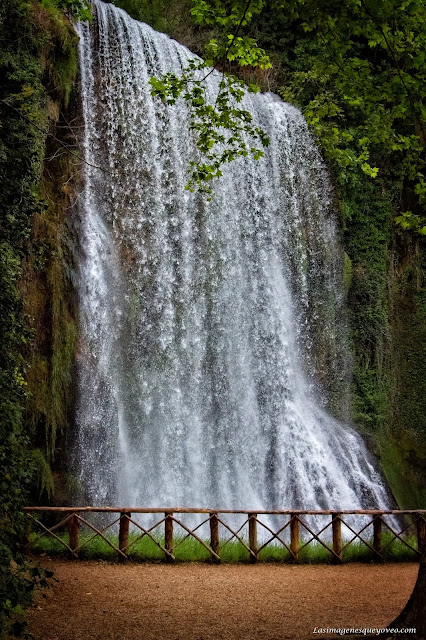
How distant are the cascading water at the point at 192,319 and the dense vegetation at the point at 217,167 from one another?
0.71 metres

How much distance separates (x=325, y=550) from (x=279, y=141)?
1016 cm

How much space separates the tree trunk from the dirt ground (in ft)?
2.59

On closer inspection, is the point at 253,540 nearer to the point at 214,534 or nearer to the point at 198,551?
the point at 214,534

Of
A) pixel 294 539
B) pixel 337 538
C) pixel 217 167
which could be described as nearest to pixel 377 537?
pixel 337 538

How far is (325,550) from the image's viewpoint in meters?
9.68

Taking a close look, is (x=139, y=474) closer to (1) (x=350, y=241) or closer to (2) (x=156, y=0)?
(1) (x=350, y=241)

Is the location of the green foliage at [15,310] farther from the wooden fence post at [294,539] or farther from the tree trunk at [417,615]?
the wooden fence post at [294,539]

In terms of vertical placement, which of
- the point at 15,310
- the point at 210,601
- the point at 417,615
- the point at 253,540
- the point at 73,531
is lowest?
the point at 210,601

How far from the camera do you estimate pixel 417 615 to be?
4.58 m

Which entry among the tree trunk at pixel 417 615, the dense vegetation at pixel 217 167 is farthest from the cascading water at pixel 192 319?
the tree trunk at pixel 417 615

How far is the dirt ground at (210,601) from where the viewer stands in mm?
5879

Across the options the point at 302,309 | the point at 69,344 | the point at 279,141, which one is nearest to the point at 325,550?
the point at 69,344

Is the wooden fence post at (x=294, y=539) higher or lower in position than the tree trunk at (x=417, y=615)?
lower

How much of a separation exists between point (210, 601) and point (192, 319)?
695cm
